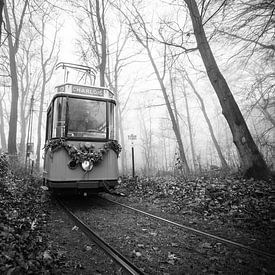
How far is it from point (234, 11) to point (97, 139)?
5573 millimetres

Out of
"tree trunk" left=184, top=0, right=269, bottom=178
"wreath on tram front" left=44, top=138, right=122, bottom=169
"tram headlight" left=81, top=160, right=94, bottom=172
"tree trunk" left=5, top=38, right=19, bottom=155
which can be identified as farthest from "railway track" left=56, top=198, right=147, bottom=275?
"tree trunk" left=5, top=38, right=19, bottom=155

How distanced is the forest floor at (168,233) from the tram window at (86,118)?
2311mm

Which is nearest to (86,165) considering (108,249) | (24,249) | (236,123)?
(108,249)

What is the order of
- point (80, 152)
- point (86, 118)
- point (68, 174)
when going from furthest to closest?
point (86, 118) → point (80, 152) → point (68, 174)

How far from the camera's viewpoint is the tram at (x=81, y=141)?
5.61 metres

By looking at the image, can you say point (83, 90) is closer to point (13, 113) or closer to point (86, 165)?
point (86, 165)

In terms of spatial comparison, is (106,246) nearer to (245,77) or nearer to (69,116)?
(69,116)

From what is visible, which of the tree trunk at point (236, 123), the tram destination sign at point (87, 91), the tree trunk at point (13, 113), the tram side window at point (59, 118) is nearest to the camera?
the tram side window at point (59, 118)

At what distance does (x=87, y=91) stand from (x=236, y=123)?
4700mm

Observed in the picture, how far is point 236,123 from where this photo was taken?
6281 millimetres

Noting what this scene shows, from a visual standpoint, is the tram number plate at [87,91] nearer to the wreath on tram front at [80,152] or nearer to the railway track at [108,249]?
the wreath on tram front at [80,152]

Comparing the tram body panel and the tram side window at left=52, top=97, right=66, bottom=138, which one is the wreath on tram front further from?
the tram side window at left=52, top=97, right=66, bottom=138

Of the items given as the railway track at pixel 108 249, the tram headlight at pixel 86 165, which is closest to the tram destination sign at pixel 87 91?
the tram headlight at pixel 86 165

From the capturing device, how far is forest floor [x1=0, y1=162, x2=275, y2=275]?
261 cm
